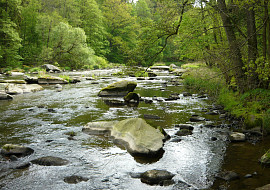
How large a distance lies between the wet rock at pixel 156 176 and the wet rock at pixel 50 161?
69.1 inches

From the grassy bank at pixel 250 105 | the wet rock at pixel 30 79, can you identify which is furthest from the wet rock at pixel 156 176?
the wet rock at pixel 30 79

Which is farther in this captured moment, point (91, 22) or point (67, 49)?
point (91, 22)

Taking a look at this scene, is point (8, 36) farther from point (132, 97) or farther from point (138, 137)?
point (138, 137)

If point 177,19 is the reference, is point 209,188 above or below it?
below

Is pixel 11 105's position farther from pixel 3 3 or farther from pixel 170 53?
pixel 170 53

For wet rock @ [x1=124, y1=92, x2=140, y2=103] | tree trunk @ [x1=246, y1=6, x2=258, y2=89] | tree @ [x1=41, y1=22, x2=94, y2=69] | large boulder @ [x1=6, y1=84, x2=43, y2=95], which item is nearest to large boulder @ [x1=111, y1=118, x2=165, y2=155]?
tree trunk @ [x1=246, y1=6, x2=258, y2=89]

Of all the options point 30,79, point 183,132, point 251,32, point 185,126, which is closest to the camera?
point 183,132

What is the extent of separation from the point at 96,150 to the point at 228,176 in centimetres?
297

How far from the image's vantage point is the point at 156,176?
4.14m

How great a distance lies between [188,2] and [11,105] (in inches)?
352

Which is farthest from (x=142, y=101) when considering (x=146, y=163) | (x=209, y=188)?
(x=209, y=188)

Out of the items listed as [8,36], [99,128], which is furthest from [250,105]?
[8,36]

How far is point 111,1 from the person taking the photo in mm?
57531

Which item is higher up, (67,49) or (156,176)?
(67,49)
